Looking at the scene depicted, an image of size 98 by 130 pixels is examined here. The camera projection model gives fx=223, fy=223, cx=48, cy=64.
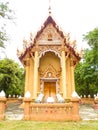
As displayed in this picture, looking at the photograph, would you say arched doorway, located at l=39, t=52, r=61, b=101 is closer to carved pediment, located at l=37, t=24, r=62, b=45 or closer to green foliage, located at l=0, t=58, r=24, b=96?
carved pediment, located at l=37, t=24, r=62, b=45

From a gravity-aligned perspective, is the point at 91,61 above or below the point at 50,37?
below

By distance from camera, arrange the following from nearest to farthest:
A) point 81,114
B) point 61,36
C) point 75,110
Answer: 1. point 75,110
2. point 81,114
3. point 61,36

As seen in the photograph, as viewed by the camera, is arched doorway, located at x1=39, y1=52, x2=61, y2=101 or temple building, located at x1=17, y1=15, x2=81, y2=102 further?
arched doorway, located at x1=39, y1=52, x2=61, y2=101

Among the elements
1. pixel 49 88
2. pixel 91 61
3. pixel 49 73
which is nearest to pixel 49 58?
pixel 49 73

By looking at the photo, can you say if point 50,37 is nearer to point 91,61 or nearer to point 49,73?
point 49,73

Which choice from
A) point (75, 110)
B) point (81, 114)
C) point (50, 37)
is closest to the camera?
point (75, 110)

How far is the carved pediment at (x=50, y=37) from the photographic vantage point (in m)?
16.4

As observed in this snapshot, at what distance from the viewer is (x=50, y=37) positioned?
1673 cm

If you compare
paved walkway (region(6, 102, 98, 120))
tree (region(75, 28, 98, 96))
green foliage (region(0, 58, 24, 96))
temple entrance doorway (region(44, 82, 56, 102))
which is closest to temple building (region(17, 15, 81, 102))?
temple entrance doorway (region(44, 82, 56, 102))

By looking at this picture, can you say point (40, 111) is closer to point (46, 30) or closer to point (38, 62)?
point (38, 62)

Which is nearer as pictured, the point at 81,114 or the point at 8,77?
the point at 81,114

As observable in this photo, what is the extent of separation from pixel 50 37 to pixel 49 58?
1612 millimetres

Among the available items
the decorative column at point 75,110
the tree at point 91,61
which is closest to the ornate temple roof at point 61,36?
the tree at point 91,61

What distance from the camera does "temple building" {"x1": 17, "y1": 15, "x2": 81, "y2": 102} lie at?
16.2m
